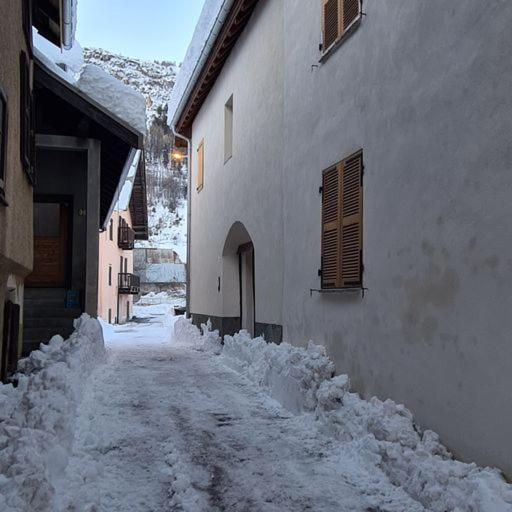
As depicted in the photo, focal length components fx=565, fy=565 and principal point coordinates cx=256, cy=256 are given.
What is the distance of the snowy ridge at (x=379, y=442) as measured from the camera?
3236 mm

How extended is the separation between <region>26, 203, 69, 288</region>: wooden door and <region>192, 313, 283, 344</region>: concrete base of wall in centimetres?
329

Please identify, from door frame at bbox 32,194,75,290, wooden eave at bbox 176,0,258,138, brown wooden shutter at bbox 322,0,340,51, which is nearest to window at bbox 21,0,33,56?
brown wooden shutter at bbox 322,0,340,51

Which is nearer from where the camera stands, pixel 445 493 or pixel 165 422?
pixel 445 493

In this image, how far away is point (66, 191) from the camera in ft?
36.7

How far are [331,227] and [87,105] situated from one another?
17.7 feet

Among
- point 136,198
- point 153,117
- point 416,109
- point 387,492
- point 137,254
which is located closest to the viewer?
point 387,492

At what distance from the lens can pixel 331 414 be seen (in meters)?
5.02

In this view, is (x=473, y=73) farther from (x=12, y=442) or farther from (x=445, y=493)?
(x=12, y=442)

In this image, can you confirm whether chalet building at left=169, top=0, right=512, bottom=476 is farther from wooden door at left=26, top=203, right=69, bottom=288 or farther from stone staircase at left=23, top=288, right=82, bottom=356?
wooden door at left=26, top=203, right=69, bottom=288

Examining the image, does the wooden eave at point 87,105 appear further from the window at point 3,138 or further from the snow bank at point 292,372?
the snow bank at point 292,372

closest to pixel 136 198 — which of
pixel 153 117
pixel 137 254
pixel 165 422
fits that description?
pixel 137 254

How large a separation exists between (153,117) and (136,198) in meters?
52.1

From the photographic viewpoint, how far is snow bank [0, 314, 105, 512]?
3.04m

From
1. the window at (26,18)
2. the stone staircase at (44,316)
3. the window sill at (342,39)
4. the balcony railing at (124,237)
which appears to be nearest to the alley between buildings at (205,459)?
the stone staircase at (44,316)
